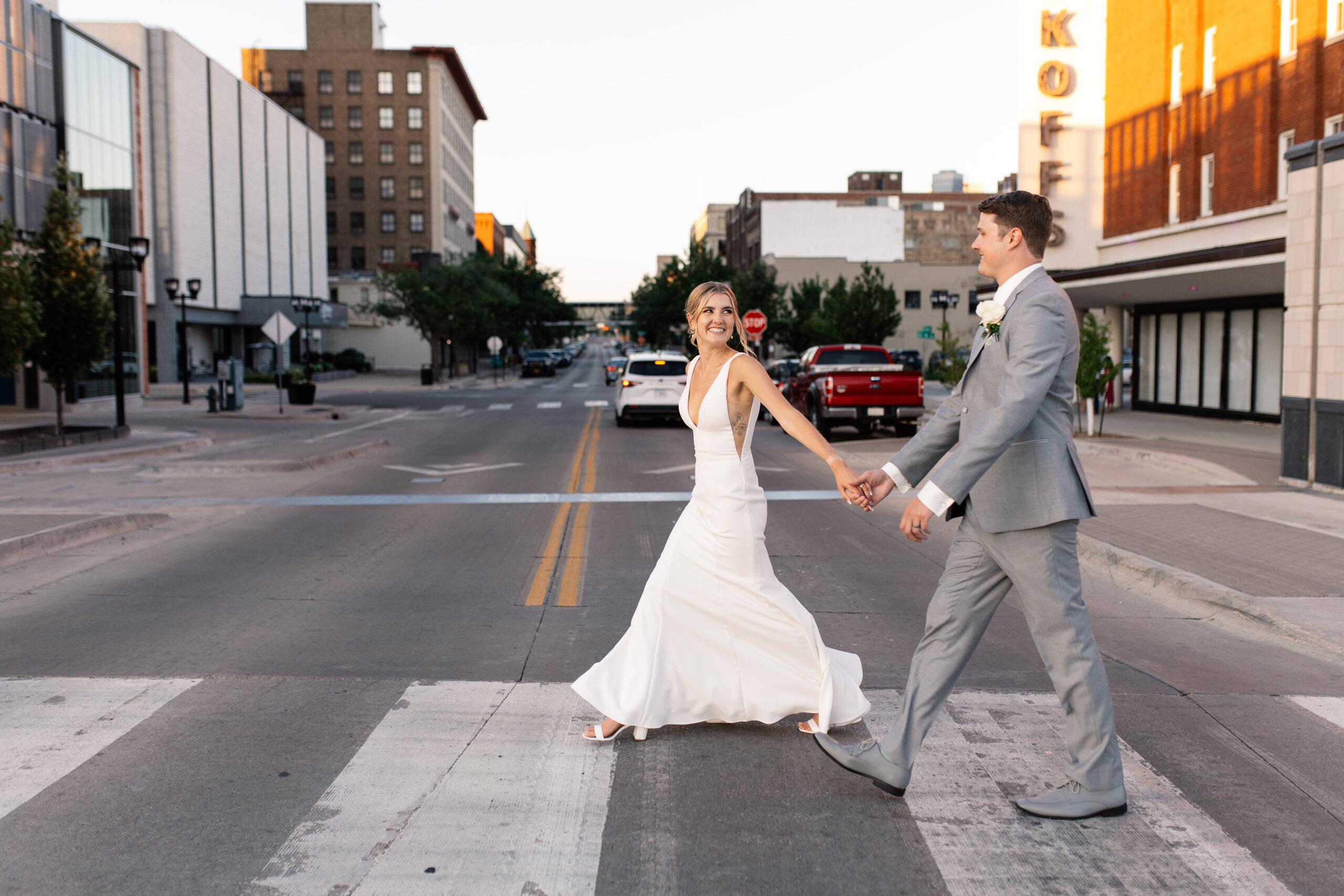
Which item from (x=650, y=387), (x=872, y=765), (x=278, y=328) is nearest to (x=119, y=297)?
(x=278, y=328)

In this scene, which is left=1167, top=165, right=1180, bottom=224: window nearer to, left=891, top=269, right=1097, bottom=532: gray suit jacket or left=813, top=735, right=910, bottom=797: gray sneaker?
left=891, top=269, right=1097, bottom=532: gray suit jacket

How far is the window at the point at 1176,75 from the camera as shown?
2705cm

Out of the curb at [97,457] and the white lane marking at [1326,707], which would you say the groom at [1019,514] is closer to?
the white lane marking at [1326,707]

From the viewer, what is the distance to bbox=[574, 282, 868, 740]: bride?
Result: 4.50 metres

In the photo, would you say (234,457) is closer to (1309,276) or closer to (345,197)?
(1309,276)

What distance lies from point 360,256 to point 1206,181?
82.6m

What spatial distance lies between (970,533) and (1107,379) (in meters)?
17.8

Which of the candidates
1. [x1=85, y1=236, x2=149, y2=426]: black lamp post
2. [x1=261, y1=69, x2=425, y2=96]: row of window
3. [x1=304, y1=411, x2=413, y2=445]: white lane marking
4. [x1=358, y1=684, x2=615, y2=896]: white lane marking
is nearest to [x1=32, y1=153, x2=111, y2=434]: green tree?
[x1=85, y1=236, x2=149, y2=426]: black lamp post

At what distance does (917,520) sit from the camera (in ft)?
12.4

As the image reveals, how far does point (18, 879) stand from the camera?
344cm

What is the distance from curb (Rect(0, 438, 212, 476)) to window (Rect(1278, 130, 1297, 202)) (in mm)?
22014

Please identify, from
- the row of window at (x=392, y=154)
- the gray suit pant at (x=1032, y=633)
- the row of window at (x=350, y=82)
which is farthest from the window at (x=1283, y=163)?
the row of window at (x=350, y=82)

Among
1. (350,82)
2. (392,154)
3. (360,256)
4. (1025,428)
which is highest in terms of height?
(350,82)

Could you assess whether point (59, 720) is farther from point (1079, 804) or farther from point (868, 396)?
point (868, 396)
